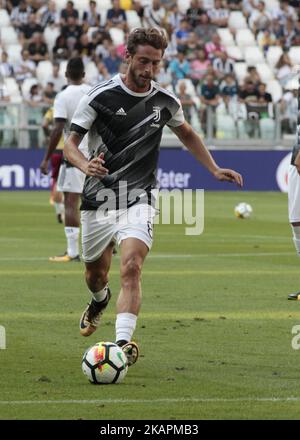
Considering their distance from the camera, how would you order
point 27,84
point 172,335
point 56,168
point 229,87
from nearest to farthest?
1. point 172,335
2. point 56,168
3. point 27,84
4. point 229,87

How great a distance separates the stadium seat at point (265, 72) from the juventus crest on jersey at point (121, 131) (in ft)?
95.3

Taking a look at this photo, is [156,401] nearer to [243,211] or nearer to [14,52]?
[243,211]

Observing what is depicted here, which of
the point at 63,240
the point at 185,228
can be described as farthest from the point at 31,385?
the point at 185,228

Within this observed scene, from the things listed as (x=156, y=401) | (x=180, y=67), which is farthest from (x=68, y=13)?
(x=156, y=401)

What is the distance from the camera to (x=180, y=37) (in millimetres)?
38688

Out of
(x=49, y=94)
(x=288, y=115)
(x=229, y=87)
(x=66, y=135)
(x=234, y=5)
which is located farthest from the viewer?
(x=234, y=5)

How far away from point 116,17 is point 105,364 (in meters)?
30.5

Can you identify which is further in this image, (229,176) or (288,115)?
(288,115)

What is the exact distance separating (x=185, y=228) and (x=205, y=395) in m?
16.8

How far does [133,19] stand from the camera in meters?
38.9

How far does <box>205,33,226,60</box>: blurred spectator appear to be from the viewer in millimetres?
38000

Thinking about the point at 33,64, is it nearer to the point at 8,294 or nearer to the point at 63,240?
the point at 63,240
